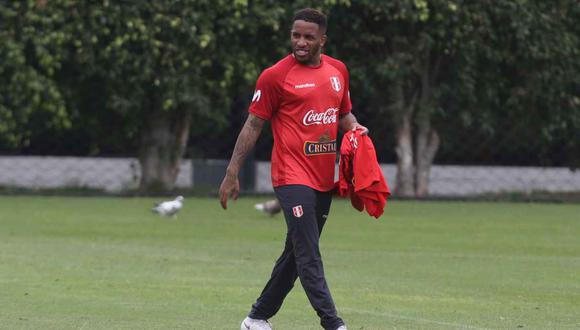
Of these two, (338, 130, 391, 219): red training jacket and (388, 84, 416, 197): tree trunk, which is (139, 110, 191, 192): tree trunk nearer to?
(388, 84, 416, 197): tree trunk

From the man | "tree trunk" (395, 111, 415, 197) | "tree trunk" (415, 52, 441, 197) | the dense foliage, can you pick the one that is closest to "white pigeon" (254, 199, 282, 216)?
the dense foliage

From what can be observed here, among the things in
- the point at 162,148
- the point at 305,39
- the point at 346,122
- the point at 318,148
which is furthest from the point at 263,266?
the point at 162,148

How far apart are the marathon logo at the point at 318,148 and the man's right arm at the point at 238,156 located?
13.2 inches

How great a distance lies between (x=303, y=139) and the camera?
8.39m

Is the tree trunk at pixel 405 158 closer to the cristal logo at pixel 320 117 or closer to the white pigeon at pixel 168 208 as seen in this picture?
the white pigeon at pixel 168 208

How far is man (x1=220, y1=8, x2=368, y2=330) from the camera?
833 cm

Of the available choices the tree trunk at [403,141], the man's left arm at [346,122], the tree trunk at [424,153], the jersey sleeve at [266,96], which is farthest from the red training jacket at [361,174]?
the tree trunk at [424,153]

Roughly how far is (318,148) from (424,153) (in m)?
16.2

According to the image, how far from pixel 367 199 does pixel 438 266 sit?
5735mm

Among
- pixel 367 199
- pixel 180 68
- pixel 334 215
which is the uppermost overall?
pixel 367 199

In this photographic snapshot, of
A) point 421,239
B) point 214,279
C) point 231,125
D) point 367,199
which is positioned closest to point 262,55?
point 231,125

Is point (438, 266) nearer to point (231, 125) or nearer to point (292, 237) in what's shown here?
point (292, 237)

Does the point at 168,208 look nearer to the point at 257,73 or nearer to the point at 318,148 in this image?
the point at 257,73

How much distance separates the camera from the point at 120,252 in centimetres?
1511
